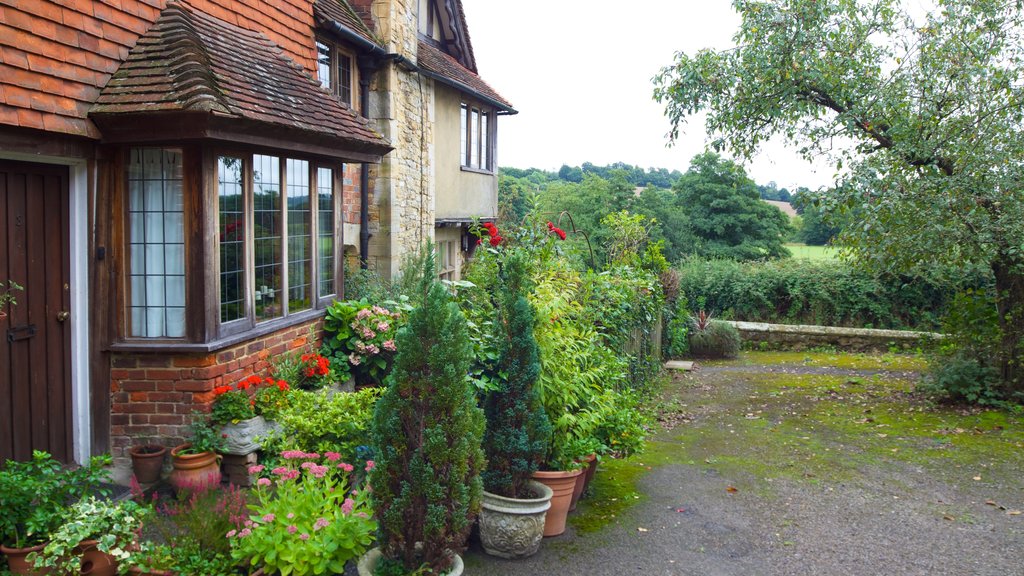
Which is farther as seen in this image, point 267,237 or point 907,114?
point 907,114

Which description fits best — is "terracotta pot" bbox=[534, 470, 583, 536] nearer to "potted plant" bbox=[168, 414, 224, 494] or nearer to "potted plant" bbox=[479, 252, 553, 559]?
"potted plant" bbox=[479, 252, 553, 559]

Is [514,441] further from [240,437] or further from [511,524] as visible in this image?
[240,437]

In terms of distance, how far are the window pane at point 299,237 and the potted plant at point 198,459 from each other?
182cm

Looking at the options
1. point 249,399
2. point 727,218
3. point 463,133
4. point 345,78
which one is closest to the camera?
point 249,399

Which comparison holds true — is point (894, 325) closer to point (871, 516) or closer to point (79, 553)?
point (871, 516)

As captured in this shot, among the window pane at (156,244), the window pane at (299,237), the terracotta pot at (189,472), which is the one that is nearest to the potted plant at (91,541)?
the terracotta pot at (189,472)

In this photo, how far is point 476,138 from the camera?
17172mm

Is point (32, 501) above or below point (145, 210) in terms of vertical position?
below

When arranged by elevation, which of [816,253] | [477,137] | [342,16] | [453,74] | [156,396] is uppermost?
[453,74]

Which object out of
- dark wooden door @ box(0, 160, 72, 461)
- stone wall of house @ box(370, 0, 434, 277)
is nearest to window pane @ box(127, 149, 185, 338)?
dark wooden door @ box(0, 160, 72, 461)

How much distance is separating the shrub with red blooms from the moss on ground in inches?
105

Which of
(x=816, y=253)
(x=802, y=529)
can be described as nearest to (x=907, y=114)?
(x=802, y=529)

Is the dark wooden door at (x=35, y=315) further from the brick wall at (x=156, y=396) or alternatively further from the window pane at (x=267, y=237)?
the window pane at (x=267, y=237)

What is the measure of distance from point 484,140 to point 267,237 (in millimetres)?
11521
